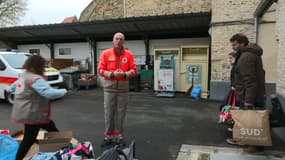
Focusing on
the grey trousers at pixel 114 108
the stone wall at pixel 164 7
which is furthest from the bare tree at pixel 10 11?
the grey trousers at pixel 114 108

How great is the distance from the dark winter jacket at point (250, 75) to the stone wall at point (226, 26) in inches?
165

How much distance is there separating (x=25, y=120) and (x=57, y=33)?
29.0ft

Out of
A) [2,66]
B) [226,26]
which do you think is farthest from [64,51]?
[226,26]

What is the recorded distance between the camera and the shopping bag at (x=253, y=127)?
9.34 feet

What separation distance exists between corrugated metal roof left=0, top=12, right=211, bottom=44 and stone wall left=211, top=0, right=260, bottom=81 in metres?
0.51

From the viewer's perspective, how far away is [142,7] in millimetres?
11438

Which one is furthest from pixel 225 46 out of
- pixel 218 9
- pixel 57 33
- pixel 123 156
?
pixel 57 33

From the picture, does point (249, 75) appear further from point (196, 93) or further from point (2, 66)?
point (2, 66)

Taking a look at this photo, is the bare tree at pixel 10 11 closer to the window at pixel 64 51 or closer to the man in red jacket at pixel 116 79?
the window at pixel 64 51

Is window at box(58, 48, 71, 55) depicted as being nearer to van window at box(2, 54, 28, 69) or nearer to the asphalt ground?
van window at box(2, 54, 28, 69)

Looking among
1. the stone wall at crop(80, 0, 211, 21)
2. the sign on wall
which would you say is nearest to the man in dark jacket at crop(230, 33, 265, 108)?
the sign on wall

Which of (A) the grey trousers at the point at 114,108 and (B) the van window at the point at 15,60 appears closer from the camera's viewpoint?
(A) the grey trousers at the point at 114,108

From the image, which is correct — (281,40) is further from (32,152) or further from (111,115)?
(32,152)

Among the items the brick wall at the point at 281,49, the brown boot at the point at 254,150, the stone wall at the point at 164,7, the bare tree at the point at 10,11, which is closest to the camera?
the brown boot at the point at 254,150
